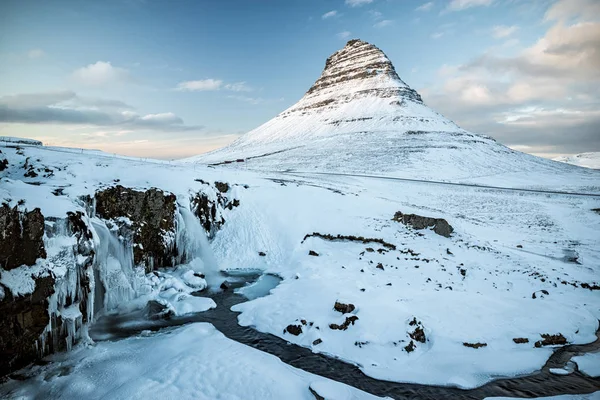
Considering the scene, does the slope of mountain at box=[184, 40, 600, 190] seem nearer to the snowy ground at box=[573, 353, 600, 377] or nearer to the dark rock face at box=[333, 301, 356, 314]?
the dark rock face at box=[333, 301, 356, 314]

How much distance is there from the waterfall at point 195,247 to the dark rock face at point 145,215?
969mm

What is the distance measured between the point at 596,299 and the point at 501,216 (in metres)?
18.2

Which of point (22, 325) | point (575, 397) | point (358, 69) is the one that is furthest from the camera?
point (358, 69)

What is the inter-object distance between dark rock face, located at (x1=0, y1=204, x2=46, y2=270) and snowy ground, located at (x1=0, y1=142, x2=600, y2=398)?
799mm

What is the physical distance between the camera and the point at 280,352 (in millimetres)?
11203

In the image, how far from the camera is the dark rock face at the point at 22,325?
29.0ft

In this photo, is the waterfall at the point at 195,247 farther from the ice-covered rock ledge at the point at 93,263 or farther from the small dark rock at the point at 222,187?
the small dark rock at the point at 222,187

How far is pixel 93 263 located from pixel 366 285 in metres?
11.8

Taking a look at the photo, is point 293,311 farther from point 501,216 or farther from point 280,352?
point 501,216

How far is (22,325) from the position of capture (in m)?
9.16

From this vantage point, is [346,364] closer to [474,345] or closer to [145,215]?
[474,345]

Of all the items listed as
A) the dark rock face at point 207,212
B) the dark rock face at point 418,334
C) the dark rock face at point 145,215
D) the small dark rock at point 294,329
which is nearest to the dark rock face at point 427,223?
the dark rock face at point 207,212

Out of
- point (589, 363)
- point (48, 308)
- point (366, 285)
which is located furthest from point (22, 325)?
point (589, 363)

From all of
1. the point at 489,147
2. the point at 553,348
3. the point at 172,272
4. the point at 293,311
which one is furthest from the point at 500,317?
the point at 489,147
